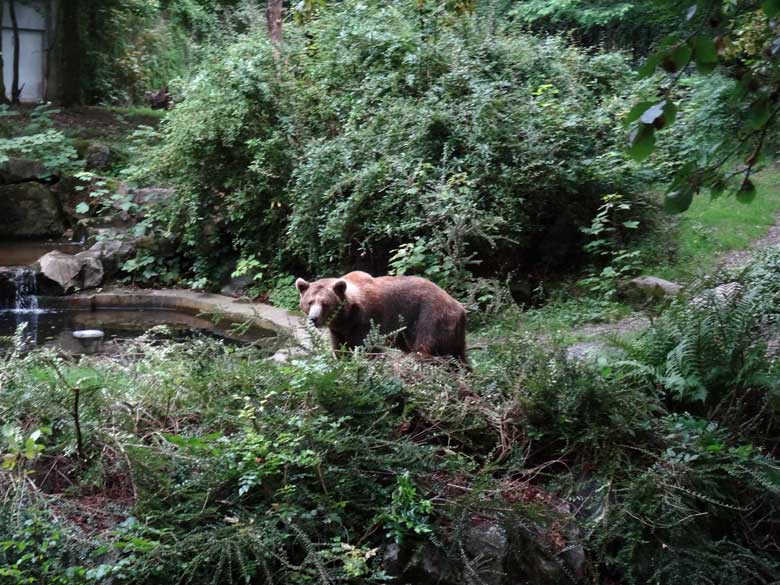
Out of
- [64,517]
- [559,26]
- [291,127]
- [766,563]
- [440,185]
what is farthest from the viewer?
[559,26]

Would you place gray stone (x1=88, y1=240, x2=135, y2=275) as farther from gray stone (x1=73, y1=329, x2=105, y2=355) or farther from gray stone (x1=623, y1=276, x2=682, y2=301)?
gray stone (x1=623, y1=276, x2=682, y2=301)

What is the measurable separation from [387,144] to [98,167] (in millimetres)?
7564

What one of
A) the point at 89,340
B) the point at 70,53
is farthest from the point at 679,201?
the point at 70,53

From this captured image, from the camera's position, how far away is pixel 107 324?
12.3m

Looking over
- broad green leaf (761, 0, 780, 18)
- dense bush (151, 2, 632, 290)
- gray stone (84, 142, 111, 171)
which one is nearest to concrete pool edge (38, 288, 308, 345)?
dense bush (151, 2, 632, 290)

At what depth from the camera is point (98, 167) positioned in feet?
55.2

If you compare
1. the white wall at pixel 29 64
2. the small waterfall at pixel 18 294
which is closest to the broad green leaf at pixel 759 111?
the small waterfall at pixel 18 294

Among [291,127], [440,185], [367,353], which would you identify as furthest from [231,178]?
[367,353]

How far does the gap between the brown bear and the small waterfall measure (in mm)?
7028

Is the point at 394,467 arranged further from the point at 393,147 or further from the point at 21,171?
the point at 21,171

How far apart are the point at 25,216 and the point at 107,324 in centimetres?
516

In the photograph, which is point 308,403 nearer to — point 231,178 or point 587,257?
point 587,257

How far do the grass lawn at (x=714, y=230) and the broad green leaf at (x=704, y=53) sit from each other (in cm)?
707

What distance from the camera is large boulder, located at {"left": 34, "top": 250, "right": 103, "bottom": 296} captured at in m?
Result: 13.5
